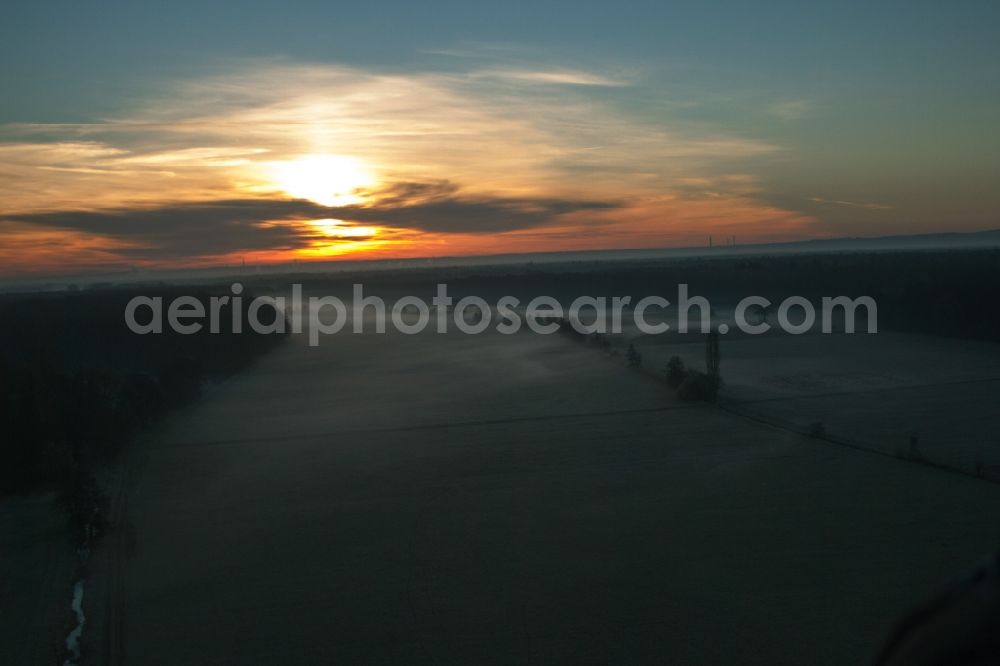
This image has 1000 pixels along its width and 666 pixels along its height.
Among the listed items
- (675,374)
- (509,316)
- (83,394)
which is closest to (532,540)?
(83,394)

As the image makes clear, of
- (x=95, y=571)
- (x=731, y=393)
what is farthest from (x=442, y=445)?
(x=731, y=393)

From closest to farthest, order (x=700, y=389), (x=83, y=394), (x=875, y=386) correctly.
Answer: (x=83, y=394)
(x=700, y=389)
(x=875, y=386)


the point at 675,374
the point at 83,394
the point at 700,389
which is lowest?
the point at 700,389

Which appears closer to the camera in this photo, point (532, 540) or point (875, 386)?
point (532, 540)

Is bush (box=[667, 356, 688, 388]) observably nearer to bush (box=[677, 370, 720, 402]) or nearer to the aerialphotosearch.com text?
bush (box=[677, 370, 720, 402])

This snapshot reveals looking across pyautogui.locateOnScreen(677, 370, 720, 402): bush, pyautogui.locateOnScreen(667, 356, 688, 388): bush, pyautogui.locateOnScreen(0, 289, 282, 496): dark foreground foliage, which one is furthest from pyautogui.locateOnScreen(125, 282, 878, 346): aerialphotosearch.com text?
pyautogui.locateOnScreen(677, 370, 720, 402): bush

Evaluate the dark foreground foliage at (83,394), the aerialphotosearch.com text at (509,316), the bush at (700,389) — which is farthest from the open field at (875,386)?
the dark foreground foliage at (83,394)

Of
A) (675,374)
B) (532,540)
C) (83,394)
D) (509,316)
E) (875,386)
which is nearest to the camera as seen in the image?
(532,540)

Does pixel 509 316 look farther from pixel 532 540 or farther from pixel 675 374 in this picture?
pixel 532 540

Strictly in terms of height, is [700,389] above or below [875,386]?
above
